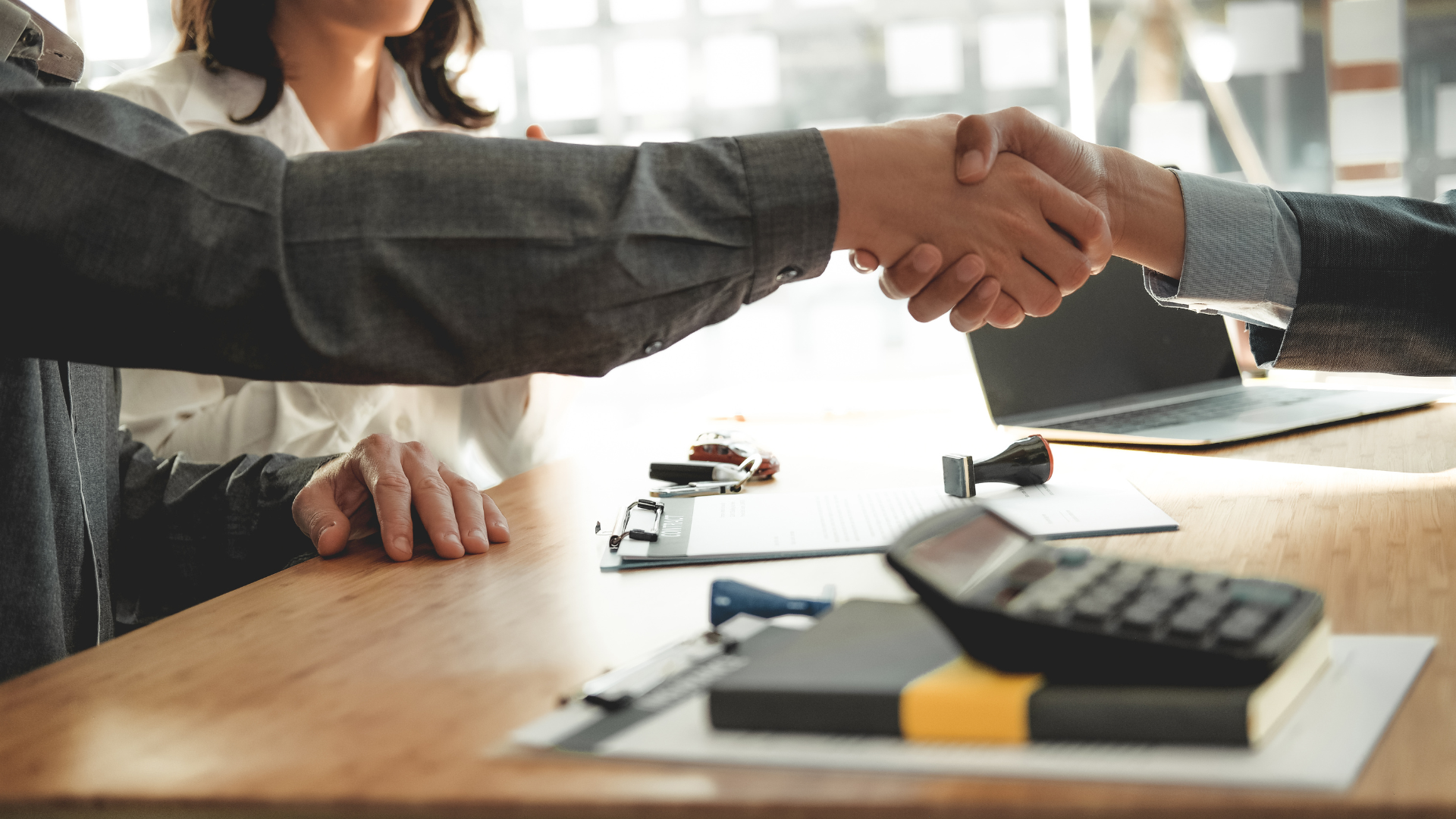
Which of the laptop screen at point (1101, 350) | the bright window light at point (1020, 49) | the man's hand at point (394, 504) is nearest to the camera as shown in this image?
the man's hand at point (394, 504)

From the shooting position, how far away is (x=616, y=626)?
0.60m

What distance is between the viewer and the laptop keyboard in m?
1.20

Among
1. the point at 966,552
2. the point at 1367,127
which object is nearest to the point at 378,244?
the point at 966,552

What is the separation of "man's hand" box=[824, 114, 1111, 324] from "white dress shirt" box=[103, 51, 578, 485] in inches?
26.9

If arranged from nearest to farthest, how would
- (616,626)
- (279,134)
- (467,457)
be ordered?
(616,626)
(279,134)
(467,457)

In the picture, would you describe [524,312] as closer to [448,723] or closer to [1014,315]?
[448,723]

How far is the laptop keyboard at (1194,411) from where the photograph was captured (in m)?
1.20

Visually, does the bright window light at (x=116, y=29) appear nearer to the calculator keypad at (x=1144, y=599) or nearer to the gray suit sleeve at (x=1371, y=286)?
the gray suit sleeve at (x=1371, y=286)

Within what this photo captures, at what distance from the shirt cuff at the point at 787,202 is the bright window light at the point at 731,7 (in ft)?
8.48

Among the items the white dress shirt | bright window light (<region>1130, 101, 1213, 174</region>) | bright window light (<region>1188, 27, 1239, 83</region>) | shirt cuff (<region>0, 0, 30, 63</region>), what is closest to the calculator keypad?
shirt cuff (<region>0, 0, 30, 63</region>)

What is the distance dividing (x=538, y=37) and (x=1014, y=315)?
103 inches

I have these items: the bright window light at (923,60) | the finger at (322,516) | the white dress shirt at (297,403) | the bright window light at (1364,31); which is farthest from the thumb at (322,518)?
the bright window light at (1364,31)

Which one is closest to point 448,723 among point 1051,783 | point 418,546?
point 1051,783

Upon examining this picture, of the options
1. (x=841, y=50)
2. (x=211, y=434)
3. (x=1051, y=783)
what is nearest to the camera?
(x=1051, y=783)
